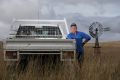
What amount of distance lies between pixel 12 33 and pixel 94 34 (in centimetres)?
1239

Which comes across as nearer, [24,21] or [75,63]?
[75,63]

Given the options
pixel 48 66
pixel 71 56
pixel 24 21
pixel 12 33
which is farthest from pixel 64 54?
pixel 24 21

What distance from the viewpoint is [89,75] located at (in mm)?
8305

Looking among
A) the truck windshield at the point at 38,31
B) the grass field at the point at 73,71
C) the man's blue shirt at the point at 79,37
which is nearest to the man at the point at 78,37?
the man's blue shirt at the point at 79,37

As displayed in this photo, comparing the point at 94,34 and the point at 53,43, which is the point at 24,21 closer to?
the point at 53,43

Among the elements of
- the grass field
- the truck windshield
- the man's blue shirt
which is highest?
the truck windshield

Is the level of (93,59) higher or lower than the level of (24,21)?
lower

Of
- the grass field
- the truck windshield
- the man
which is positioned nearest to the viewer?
the grass field

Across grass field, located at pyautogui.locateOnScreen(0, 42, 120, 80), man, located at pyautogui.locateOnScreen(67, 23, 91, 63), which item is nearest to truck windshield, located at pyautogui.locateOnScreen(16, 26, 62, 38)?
man, located at pyautogui.locateOnScreen(67, 23, 91, 63)

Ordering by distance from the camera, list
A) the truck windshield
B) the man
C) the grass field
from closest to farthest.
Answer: the grass field < the man < the truck windshield

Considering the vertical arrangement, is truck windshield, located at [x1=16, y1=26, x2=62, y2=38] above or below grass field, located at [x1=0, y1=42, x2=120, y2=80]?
above

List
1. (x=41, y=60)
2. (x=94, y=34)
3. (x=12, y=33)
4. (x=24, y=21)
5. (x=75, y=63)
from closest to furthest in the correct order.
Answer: (x=75, y=63) → (x=41, y=60) → (x=12, y=33) → (x=24, y=21) → (x=94, y=34)

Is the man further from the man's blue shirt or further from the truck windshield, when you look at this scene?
the truck windshield

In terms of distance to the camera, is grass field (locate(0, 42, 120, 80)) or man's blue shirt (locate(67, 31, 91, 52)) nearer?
grass field (locate(0, 42, 120, 80))
